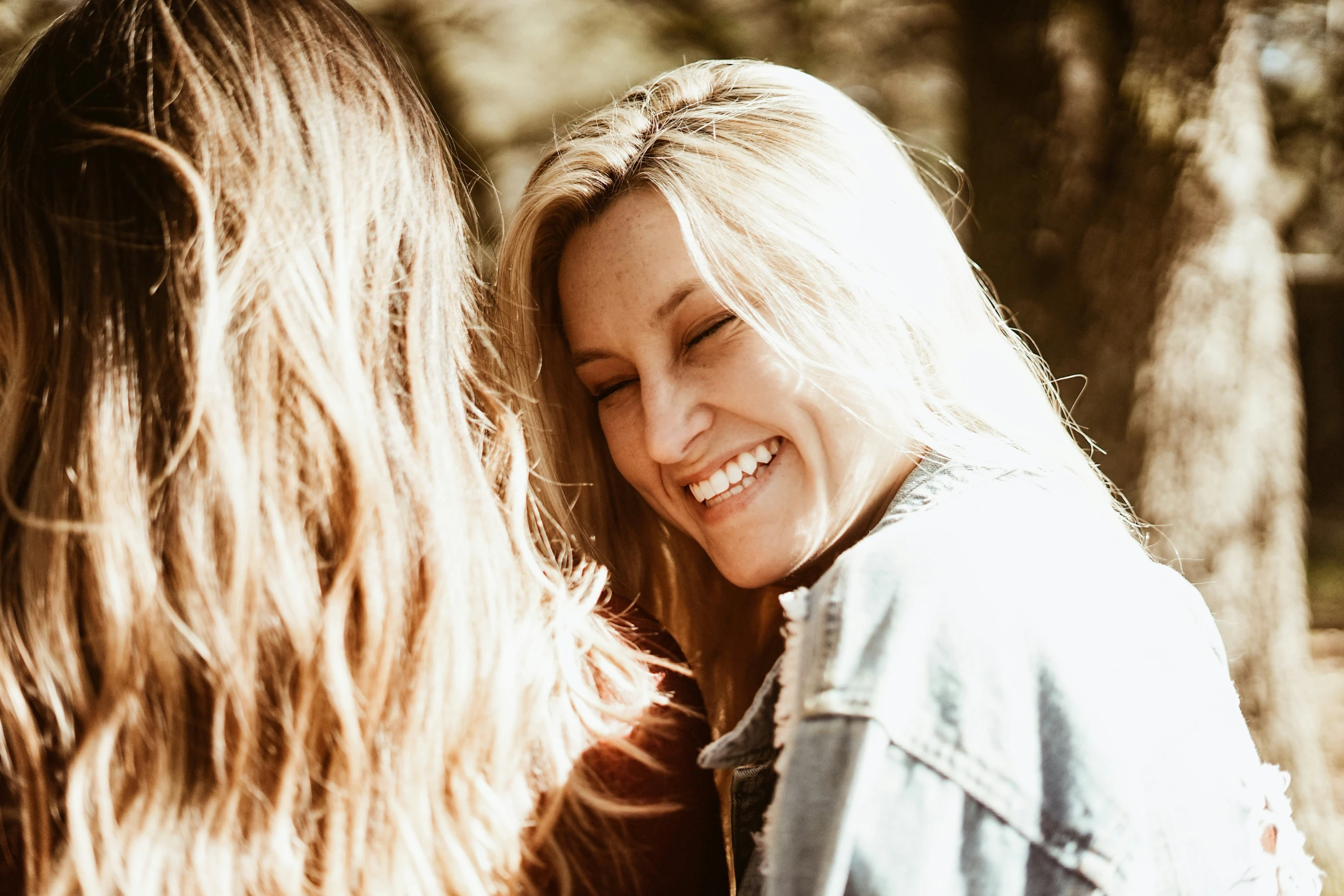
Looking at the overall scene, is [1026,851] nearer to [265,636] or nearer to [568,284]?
[265,636]

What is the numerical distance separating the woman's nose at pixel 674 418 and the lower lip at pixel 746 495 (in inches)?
4.5

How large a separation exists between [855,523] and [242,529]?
0.94 metres

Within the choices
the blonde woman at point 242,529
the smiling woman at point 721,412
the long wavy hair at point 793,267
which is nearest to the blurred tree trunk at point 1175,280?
the long wavy hair at point 793,267

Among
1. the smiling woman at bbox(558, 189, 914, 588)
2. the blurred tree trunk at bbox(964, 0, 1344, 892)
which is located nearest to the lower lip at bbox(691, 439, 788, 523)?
the smiling woman at bbox(558, 189, 914, 588)

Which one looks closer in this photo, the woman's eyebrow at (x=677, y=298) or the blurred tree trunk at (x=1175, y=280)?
the woman's eyebrow at (x=677, y=298)

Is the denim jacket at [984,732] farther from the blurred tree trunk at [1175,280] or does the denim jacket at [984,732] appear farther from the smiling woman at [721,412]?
the blurred tree trunk at [1175,280]

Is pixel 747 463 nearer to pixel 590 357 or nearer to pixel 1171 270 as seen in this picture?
pixel 590 357

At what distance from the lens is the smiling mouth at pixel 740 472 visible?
1.60m

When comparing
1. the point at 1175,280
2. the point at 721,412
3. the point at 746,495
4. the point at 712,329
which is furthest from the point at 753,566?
the point at 1175,280

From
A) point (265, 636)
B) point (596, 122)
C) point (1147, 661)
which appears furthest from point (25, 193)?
point (1147, 661)

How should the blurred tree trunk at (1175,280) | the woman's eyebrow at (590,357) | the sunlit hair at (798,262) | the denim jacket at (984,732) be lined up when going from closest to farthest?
the denim jacket at (984,732) < the sunlit hair at (798,262) < the woman's eyebrow at (590,357) < the blurred tree trunk at (1175,280)

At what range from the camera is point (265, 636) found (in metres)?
1.10

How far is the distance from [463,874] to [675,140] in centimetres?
118

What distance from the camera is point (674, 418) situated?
1582 millimetres
